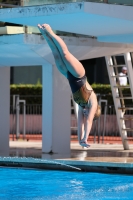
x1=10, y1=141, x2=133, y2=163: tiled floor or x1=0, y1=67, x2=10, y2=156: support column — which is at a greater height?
x1=0, y1=67, x2=10, y2=156: support column

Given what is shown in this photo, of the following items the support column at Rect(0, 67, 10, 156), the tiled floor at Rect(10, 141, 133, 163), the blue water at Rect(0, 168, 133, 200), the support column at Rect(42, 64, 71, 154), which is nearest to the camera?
the blue water at Rect(0, 168, 133, 200)

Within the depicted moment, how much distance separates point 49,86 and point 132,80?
2.54 meters

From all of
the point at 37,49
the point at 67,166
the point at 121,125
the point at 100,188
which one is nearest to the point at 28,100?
the point at 121,125

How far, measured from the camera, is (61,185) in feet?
36.1

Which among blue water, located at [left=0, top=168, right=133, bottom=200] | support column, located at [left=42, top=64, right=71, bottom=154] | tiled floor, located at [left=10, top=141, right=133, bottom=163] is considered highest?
support column, located at [left=42, top=64, right=71, bottom=154]

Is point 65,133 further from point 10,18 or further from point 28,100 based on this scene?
point 28,100

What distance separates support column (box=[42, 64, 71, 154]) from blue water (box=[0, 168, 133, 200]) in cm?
269

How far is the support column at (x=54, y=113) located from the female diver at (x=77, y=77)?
14.5 feet


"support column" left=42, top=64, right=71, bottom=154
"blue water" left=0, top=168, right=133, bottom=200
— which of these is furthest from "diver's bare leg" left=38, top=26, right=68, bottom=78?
"support column" left=42, top=64, right=71, bottom=154

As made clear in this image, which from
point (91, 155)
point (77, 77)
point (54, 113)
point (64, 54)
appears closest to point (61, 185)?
point (77, 77)

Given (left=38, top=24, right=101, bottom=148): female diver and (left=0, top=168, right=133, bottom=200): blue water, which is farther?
(left=38, top=24, right=101, bottom=148): female diver

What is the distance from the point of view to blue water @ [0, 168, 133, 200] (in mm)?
9719

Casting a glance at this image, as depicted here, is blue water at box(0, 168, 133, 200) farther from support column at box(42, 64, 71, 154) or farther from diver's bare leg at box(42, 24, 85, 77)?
support column at box(42, 64, 71, 154)

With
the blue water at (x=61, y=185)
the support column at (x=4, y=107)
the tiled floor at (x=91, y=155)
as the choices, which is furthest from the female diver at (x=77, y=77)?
the support column at (x=4, y=107)
